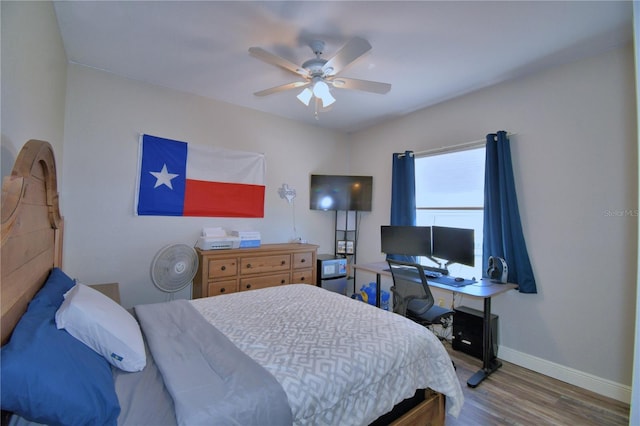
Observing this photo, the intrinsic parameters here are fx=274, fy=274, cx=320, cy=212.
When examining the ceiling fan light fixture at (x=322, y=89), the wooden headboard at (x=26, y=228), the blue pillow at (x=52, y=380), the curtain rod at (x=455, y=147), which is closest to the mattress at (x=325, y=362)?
the blue pillow at (x=52, y=380)

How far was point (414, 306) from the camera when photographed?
246 centimetres

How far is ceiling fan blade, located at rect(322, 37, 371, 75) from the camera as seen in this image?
1680 millimetres

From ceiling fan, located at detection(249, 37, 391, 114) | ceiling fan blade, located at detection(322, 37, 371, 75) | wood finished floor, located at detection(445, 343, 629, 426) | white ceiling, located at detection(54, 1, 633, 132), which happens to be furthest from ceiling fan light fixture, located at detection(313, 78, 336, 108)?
wood finished floor, located at detection(445, 343, 629, 426)

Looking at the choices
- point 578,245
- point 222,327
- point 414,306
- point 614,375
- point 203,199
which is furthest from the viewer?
point 203,199

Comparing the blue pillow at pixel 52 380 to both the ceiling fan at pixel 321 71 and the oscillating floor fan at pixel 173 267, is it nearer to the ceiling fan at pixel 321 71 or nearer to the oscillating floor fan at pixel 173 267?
the oscillating floor fan at pixel 173 267

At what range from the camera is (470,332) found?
2621 millimetres

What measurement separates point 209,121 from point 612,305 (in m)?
4.13

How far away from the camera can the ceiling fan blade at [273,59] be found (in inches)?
71.0

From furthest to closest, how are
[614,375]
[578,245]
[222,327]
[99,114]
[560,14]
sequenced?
1. [99,114]
2. [578,245]
3. [614,375]
4. [560,14]
5. [222,327]

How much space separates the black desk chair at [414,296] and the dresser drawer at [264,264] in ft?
4.29

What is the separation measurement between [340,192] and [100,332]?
3274 mm

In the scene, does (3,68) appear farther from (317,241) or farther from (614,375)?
(614,375)

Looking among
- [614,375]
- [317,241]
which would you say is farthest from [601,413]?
[317,241]

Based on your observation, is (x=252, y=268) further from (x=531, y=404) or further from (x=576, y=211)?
(x=576, y=211)
